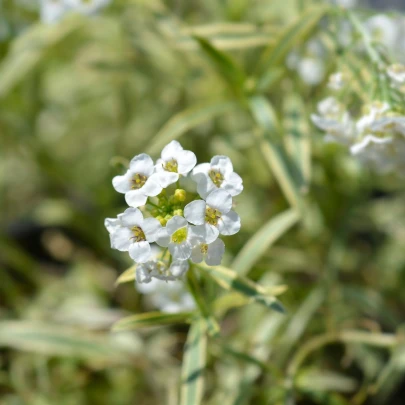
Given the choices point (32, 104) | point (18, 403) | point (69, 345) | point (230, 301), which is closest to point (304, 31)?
point (230, 301)

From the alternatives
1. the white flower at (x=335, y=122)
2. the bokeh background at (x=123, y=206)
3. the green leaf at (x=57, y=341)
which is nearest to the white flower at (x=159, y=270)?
the bokeh background at (x=123, y=206)

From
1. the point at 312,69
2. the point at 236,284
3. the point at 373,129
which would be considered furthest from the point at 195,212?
the point at 312,69

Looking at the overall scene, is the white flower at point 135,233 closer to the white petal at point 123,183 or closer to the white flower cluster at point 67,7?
the white petal at point 123,183

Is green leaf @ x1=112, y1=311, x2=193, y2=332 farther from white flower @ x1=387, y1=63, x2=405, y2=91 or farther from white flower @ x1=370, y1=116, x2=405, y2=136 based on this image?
white flower @ x1=387, y1=63, x2=405, y2=91

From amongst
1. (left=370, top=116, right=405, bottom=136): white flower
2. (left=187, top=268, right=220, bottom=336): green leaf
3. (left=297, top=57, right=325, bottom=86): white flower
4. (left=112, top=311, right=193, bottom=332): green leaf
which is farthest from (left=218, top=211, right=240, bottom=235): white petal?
(left=297, top=57, right=325, bottom=86): white flower

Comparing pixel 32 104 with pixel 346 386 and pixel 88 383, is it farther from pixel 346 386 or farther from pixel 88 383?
pixel 346 386

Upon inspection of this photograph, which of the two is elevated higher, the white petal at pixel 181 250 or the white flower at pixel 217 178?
the white flower at pixel 217 178
